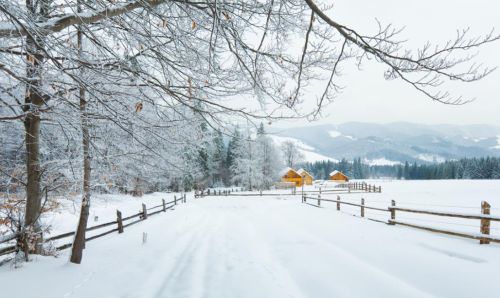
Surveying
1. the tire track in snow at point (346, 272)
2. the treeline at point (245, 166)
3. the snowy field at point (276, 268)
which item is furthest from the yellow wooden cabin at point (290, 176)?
the tire track in snow at point (346, 272)

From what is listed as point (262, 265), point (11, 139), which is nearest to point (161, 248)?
point (262, 265)

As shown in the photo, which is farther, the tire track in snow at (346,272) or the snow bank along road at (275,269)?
the snow bank along road at (275,269)

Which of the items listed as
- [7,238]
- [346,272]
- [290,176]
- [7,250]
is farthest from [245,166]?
[7,238]

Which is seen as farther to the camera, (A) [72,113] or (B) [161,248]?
(B) [161,248]

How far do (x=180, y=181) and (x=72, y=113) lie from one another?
45.7 meters

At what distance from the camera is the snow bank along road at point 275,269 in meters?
5.26

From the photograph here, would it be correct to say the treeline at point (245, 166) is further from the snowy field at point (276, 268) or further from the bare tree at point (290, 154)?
the snowy field at point (276, 268)

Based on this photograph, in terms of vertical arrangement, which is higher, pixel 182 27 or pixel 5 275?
pixel 182 27

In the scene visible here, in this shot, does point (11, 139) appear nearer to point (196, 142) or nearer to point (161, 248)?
point (161, 248)

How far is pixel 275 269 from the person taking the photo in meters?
6.63

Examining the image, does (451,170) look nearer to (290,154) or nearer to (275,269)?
(290,154)

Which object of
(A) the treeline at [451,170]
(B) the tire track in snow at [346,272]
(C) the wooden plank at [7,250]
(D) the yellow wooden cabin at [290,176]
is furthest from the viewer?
(A) the treeline at [451,170]

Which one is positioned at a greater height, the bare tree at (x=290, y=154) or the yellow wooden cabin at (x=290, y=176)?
the bare tree at (x=290, y=154)

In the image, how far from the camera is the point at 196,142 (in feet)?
16.4
